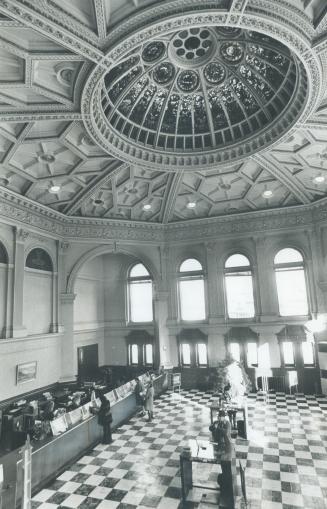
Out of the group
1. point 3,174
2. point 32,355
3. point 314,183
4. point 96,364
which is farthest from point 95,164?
point 96,364

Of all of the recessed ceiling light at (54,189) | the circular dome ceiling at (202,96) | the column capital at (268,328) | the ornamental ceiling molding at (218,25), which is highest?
the circular dome ceiling at (202,96)

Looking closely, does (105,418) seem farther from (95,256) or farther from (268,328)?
(268,328)

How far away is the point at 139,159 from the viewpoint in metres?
12.2

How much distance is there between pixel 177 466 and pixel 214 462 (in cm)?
223

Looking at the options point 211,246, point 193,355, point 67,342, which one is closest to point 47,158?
point 67,342

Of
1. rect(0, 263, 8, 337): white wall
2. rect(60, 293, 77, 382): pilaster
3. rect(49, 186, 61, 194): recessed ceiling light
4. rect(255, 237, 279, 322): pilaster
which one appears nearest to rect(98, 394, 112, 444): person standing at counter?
rect(0, 263, 8, 337): white wall

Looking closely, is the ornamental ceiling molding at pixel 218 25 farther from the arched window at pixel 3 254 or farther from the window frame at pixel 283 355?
the window frame at pixel 283 355

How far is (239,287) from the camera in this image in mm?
17172

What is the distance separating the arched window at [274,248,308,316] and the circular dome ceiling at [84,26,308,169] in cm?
645

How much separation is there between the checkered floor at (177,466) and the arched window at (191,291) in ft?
17.9

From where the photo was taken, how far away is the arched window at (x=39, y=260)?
14211mm

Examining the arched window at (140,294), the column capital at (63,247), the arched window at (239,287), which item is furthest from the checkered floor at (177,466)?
the column capital at (63,247)

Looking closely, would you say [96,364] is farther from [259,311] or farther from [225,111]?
[225,111]

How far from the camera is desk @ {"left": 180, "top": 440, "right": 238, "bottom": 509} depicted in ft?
22.6
